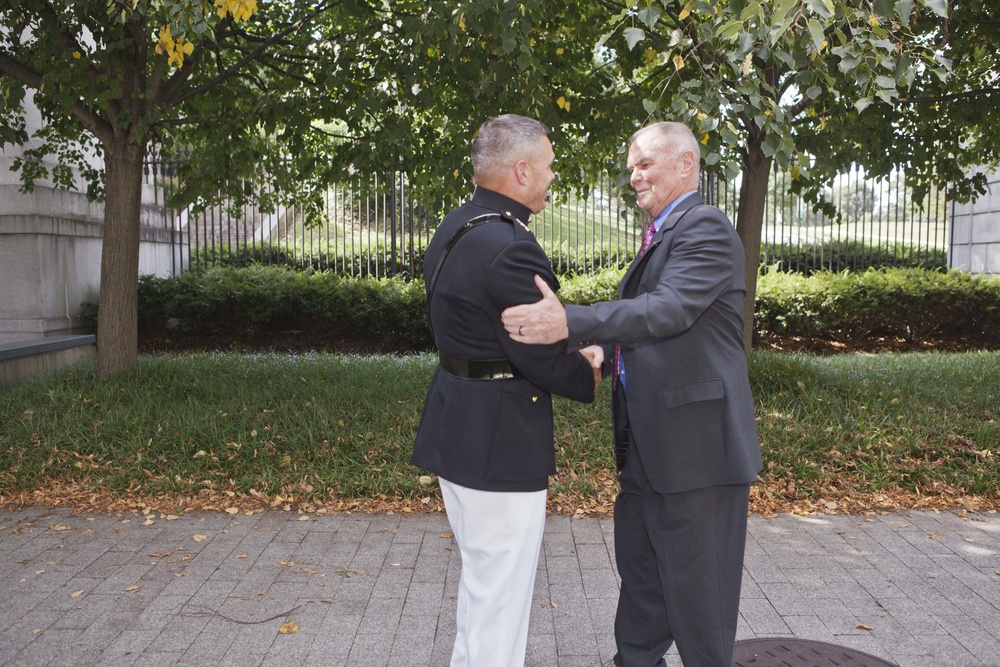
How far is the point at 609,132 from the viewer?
7863 mm

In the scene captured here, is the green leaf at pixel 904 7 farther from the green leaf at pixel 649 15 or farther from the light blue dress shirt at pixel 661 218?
the green leaf at pixel 649 15

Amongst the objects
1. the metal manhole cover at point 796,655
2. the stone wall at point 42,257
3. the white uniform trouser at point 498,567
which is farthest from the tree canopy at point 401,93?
the white uniform trouser at point 498,567

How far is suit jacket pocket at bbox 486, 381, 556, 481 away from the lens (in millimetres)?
2855

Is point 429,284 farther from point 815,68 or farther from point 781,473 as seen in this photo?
point 781,473

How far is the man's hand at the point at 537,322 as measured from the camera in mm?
2654

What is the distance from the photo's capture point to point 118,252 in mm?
8359

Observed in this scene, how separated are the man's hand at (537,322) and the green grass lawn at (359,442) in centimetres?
346

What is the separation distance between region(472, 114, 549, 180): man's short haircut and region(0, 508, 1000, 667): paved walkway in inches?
82.4

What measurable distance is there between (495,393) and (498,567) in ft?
1.80

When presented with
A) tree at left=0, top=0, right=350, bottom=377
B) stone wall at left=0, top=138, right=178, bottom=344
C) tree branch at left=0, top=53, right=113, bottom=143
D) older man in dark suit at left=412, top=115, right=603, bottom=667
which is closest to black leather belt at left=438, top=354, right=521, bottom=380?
older man in dark suit at left=412, top=115, right=603, bottom=667

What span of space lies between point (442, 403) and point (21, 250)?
9.50 m

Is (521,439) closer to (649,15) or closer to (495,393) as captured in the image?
(495,393)

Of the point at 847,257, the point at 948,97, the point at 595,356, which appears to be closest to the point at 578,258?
the point at 847,257

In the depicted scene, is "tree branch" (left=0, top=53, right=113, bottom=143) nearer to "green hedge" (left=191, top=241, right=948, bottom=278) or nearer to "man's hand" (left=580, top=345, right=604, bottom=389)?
"man's hand" (left=580, top=345, right=604, bottom=389)
